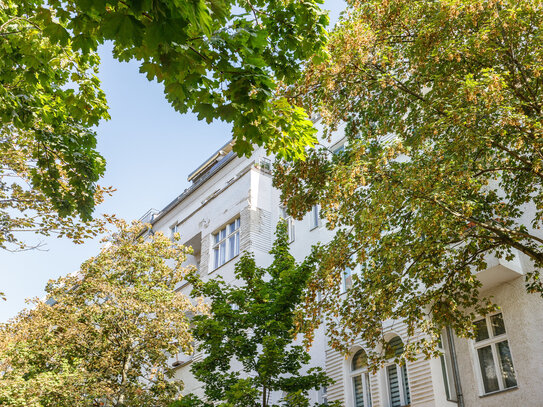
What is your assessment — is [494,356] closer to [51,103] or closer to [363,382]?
[363,382]

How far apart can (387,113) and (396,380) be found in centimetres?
770

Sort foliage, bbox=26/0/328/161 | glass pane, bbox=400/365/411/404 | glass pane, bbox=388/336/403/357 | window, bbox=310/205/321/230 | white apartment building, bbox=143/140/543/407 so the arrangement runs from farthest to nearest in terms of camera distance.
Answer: window, bbox=310/205/321/230 → glass pane, bbox=388/336/403/357 → glass pane, bbox=400/365/411/404 → white apartment building, bbox=143/140/543/407 → foliage, bbox=26/0/328/161

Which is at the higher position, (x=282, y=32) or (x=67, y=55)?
(x=67, y=55)

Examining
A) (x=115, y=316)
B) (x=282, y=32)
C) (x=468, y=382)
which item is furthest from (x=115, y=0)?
(x=115, y=316)

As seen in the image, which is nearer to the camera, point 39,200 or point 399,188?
point 399,188

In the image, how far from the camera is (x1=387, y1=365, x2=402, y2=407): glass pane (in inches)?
606

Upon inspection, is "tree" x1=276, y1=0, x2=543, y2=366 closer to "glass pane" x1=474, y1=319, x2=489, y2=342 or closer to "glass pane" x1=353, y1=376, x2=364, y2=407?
"glass pane" x1=474, y1=319, x2=489, y2=342

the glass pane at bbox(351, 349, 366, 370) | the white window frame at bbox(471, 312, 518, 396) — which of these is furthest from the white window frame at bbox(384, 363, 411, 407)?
the white window frame at bbox(471, 312, 518, 396)

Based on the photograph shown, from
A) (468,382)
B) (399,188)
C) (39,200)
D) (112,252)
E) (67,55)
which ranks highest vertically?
(112,252)

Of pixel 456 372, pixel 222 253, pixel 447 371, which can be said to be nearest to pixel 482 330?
pixel 456 372

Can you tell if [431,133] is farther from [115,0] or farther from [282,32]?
[115,0]

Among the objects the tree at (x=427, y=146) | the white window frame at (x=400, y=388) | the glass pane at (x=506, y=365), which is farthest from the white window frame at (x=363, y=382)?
the tree at (x=427, y=146)

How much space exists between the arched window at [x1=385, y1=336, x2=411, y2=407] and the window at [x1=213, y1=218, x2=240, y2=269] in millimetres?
9702

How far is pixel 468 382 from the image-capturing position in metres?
14.2
